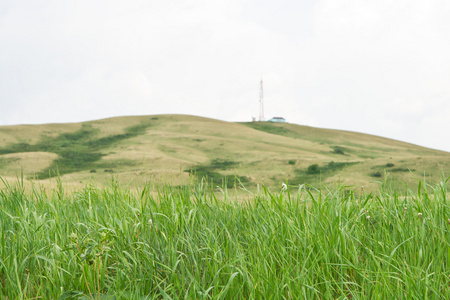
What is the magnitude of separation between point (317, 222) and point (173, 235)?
1.29 meters

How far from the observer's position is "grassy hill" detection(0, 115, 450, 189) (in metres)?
24.3

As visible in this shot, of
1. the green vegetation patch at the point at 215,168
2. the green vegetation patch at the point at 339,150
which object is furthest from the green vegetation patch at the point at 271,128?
the green vegetation patch at the point at 215,168

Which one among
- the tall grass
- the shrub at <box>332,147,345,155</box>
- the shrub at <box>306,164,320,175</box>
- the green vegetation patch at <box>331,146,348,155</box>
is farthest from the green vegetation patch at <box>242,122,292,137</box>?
the tall grass

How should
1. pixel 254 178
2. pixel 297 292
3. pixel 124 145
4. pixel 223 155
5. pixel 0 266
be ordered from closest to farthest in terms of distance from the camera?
pixel 297 292 → pixel 0 266 → pixel 254 178 → pixel 223 155 → pixel 124 145

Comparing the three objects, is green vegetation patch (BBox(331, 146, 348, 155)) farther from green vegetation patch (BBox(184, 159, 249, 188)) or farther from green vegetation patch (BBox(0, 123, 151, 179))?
green vegetation patch (BBox(0, 123, 151, 179))

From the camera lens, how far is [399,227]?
3537mm

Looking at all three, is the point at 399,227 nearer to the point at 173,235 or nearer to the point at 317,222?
the point at 317,222

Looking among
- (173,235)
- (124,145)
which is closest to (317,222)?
(173,235)

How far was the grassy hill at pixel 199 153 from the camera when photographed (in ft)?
79.6

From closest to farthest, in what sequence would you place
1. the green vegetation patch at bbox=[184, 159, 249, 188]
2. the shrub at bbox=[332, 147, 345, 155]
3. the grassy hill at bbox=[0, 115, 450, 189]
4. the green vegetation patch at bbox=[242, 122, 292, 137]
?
1. the grassy hill at bbox=[0, 115, 450, 189]
2. the green vegetation patch at bbox=[184, 159, 249, 188]
3. the shrub at bbox=[332, 147, 345, 155]
4. the green vegetation patch at bbox=[242, 122, 292, 137]

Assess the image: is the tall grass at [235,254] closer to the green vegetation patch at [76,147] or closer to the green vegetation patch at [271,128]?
the green vegetation patch at [76,147]

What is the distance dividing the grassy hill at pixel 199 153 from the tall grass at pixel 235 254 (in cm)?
966

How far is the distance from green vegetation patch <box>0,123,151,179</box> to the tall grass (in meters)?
25.4

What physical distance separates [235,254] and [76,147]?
41.4m
